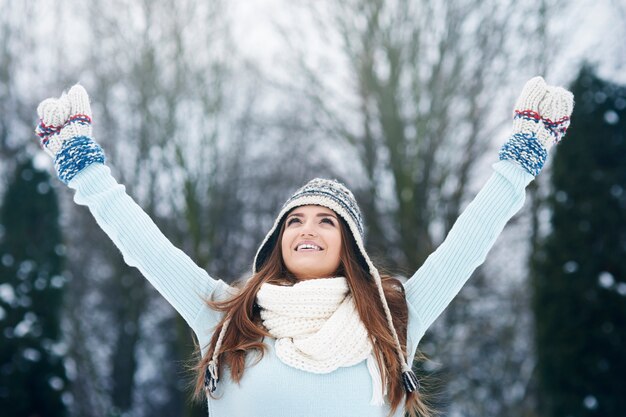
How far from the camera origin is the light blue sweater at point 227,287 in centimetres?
216

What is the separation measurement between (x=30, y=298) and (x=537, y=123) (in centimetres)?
629

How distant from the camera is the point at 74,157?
2324mm

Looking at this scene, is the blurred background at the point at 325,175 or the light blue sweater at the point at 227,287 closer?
the light blue sweater at the point at 227,287

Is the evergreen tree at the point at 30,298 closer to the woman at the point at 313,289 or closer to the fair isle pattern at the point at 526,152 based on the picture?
the woman at the point at 313,289

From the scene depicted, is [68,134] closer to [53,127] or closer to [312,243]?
[53,127]

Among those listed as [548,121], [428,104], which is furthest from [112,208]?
[428,104]

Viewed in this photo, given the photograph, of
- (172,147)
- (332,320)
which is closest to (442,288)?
(332,320)

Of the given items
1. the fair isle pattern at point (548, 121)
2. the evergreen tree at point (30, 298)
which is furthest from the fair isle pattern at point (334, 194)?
the evergreen tree at point (30, 298)

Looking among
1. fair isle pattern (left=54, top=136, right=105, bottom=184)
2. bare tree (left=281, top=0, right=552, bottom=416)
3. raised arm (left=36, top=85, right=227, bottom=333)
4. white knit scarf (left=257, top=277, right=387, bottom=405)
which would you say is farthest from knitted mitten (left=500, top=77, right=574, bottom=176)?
bare tree (left=281, top=0, right=552, bottom=416)

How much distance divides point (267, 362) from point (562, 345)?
4.61 meters

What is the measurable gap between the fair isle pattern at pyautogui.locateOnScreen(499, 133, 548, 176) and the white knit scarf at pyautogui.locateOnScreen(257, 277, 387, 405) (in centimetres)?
70

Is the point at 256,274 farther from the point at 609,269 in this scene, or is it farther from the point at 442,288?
the point at 609,269

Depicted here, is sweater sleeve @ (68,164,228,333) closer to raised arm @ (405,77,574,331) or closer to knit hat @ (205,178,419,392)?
knit hat @ (205,178,419,392)

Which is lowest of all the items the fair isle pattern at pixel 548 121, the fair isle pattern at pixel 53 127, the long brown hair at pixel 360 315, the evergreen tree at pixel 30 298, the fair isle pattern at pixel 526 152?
the evergreen tree at pixel 30 298
